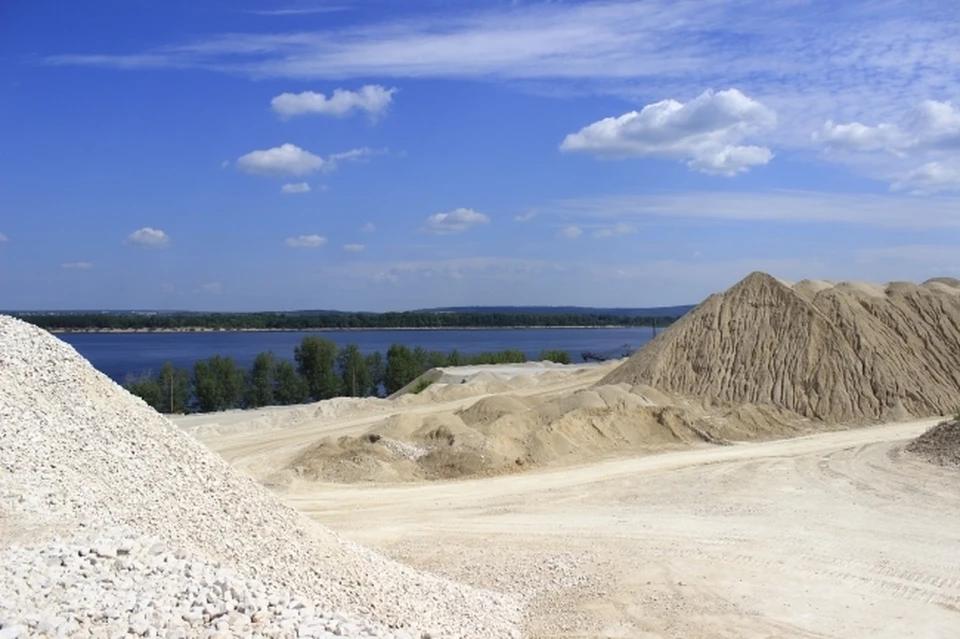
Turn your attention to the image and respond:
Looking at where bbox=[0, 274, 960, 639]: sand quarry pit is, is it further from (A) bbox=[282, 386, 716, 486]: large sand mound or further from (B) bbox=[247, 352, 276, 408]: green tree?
(B) bbox=[247, 352, 276, 408]: green tree

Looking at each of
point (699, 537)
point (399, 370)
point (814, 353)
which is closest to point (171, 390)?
point (399, 370)

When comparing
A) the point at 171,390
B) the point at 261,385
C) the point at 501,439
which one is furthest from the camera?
the point at 261,385

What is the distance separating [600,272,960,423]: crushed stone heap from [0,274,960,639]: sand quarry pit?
8cm

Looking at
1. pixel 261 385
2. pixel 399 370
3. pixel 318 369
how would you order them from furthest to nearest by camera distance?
pixel 399 370 < pixel 318 369 < pixel 261 385

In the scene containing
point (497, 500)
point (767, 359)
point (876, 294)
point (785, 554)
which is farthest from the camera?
point (876, 294)

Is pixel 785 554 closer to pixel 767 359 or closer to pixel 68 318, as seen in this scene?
pixel 767 359

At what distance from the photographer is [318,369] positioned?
165ft

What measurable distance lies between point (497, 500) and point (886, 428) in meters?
14.2

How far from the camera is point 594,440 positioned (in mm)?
22812

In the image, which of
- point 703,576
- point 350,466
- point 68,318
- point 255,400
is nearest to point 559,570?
point 703,576

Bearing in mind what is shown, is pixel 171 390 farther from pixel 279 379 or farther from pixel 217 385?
pixel 279 379

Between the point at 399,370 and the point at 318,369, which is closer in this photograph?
the point at 318,369

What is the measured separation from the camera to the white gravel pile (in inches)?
259

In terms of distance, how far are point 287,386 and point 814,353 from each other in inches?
1198
